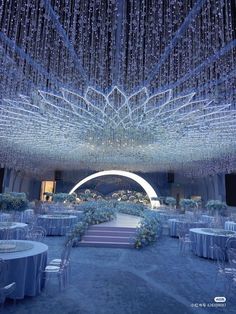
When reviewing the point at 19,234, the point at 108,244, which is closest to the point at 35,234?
the point at 19,234

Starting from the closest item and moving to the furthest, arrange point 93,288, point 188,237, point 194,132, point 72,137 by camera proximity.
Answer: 1. point 93,288
2. point 188,237
3. point 194,132
4. point 72,137

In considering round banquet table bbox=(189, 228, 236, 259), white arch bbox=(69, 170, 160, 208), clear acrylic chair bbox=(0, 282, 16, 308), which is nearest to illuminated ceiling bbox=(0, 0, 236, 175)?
round banquet table bbox=(189, 228, 236, 259)

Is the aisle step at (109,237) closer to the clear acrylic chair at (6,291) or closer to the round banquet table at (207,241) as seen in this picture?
the round banquet table at (207,241)

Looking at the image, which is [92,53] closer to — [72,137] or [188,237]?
[72,137]

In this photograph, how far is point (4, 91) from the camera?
23.3 ft

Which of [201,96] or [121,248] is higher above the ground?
[201,96]

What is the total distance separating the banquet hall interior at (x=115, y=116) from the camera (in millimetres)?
4258

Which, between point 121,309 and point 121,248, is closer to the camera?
point 121,309

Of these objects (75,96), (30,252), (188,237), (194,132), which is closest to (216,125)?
(194,132)

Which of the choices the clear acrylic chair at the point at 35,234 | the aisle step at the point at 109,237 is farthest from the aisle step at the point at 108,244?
the clear acrylic chair at the point at 35,234

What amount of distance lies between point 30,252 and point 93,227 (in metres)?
5.58

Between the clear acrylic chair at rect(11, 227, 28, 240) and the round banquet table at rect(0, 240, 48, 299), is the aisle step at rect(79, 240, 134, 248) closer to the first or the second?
the clear acrylic chair at rect(11, 227, 28, 240)

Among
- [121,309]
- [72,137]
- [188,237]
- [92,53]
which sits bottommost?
[121,309]

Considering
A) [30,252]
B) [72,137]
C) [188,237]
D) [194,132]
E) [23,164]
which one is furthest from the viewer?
[23,164]
